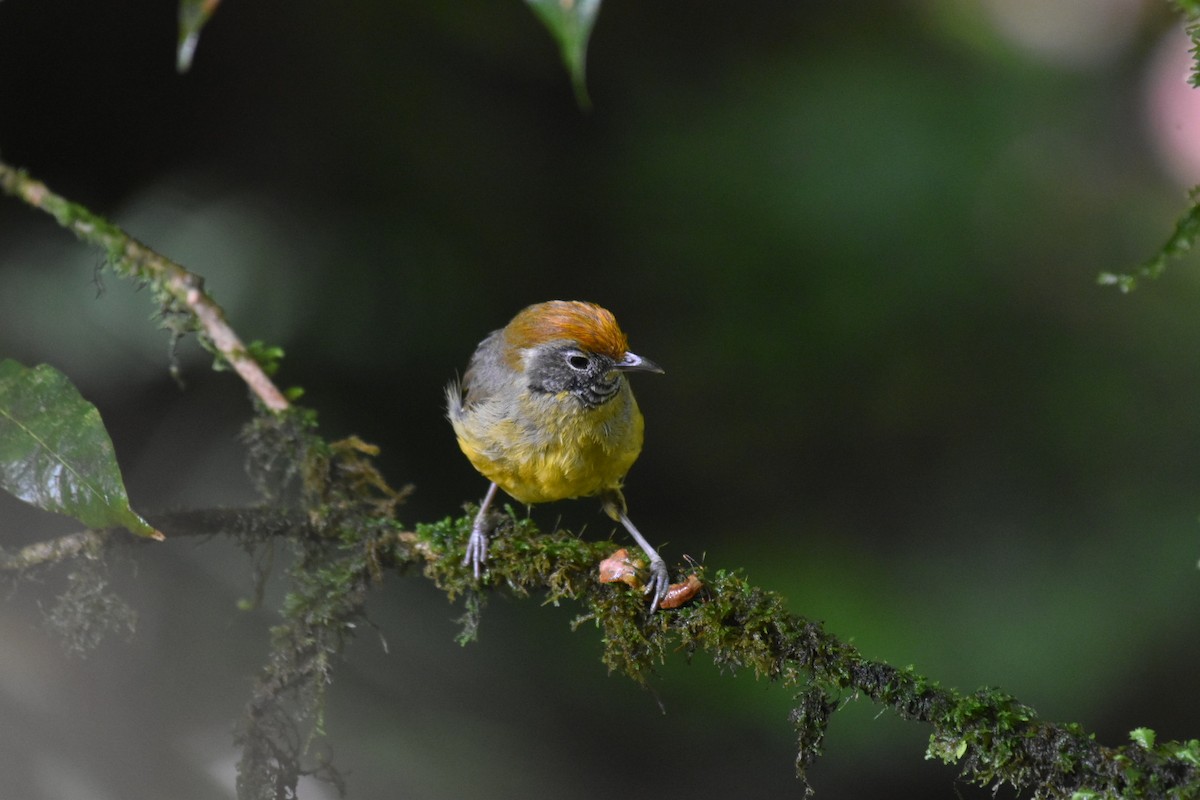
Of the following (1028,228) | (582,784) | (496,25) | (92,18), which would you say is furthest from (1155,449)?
(92,18)

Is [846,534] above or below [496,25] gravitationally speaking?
below

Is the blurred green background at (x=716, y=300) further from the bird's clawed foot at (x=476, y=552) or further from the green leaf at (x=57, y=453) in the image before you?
the green leaf at (x=57, y=453)

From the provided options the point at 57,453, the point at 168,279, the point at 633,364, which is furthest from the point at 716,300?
the point at 57,453

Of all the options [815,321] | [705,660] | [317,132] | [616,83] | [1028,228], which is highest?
[1028,228]

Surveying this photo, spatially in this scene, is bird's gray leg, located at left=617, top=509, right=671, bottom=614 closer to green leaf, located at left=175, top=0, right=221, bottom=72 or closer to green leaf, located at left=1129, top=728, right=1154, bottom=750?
green leaf, located at left=1129, top=728, right=1154, bottom=750

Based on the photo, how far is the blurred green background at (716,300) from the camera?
445 centimetres

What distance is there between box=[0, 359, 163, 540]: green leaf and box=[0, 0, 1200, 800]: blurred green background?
1366 mm

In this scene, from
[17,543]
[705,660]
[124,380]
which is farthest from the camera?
[705,660]

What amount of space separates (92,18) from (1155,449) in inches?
207

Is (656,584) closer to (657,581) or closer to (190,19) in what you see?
(657,581)

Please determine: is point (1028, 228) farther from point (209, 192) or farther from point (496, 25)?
point (209, 192)

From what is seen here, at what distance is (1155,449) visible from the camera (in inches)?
194

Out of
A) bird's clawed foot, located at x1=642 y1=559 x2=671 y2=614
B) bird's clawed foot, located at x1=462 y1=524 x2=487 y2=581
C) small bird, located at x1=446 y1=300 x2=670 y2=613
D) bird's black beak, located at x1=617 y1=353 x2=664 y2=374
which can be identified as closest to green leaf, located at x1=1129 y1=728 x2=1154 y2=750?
bird's clawed foot, located at x1=642 y1=559 x2=671 y2=614

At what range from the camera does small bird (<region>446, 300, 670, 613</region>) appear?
11.1ft
